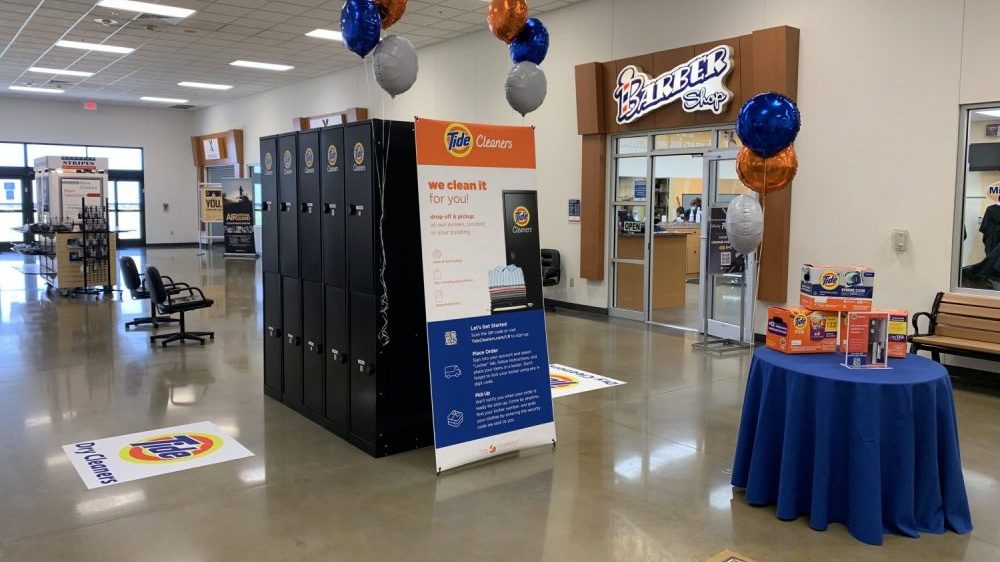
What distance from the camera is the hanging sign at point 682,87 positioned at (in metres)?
8.05

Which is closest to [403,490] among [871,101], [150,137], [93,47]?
[871,101]

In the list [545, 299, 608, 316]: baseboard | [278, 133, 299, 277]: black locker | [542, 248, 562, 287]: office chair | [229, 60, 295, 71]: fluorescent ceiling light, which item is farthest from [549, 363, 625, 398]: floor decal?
[229, 60, 295, 71]: fluorescent ceiling light

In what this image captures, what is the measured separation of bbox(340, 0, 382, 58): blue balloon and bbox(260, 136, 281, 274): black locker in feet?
4.59

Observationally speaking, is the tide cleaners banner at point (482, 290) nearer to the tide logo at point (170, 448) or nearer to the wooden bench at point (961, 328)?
the tide logo at point (170, 448)

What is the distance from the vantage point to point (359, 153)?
4.38 m

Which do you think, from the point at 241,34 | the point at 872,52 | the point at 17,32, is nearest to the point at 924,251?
the point at 872,52

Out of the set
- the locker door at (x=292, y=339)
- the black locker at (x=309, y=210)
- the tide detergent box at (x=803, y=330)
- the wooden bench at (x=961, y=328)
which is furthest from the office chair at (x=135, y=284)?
the wooden bench at (x=961, y=328)

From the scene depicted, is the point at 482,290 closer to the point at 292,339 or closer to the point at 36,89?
the point at 292,339

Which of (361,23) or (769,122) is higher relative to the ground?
(361,23)

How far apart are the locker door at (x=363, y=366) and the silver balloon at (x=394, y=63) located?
1.30 meters

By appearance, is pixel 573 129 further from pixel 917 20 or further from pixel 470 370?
pixel 470 370

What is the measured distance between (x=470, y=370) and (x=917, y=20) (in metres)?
5.37

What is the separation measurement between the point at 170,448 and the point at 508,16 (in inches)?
139

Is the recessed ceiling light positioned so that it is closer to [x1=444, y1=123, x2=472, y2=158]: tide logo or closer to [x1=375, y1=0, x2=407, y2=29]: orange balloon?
[x1=375, y1=0, x2=407, y2=29]: orange balloon
